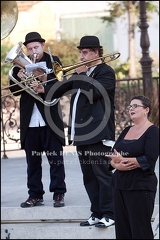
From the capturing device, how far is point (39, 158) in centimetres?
781

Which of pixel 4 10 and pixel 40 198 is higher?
pixel 4 10

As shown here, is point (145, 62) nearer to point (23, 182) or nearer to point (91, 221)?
point (23, 182)

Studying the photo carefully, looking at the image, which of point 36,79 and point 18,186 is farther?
point 18,186

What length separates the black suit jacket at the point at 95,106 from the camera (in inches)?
277

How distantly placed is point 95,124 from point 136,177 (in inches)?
40.4

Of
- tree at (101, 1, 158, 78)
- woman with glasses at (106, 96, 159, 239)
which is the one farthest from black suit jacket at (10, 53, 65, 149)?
tree at (101, 1, 158, 78)

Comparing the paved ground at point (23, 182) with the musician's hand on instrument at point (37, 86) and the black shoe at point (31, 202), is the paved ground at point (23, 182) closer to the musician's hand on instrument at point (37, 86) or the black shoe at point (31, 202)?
the black shoe at point (31, 202)

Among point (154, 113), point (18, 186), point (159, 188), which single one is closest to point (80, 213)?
point (159, 188)

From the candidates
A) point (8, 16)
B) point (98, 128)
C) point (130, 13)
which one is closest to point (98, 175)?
point (98, 128)

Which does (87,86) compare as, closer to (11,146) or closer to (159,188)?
(159,188)

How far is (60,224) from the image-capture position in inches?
301

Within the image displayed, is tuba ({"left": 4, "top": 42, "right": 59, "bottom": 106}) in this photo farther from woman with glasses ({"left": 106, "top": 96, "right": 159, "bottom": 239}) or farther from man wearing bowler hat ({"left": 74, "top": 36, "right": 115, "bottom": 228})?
woman with glasses ({"left": 106, "top": 96, "right": 159, "bottom": 239})

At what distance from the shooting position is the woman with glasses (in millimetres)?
6133

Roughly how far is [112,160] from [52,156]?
1559 millimetres
